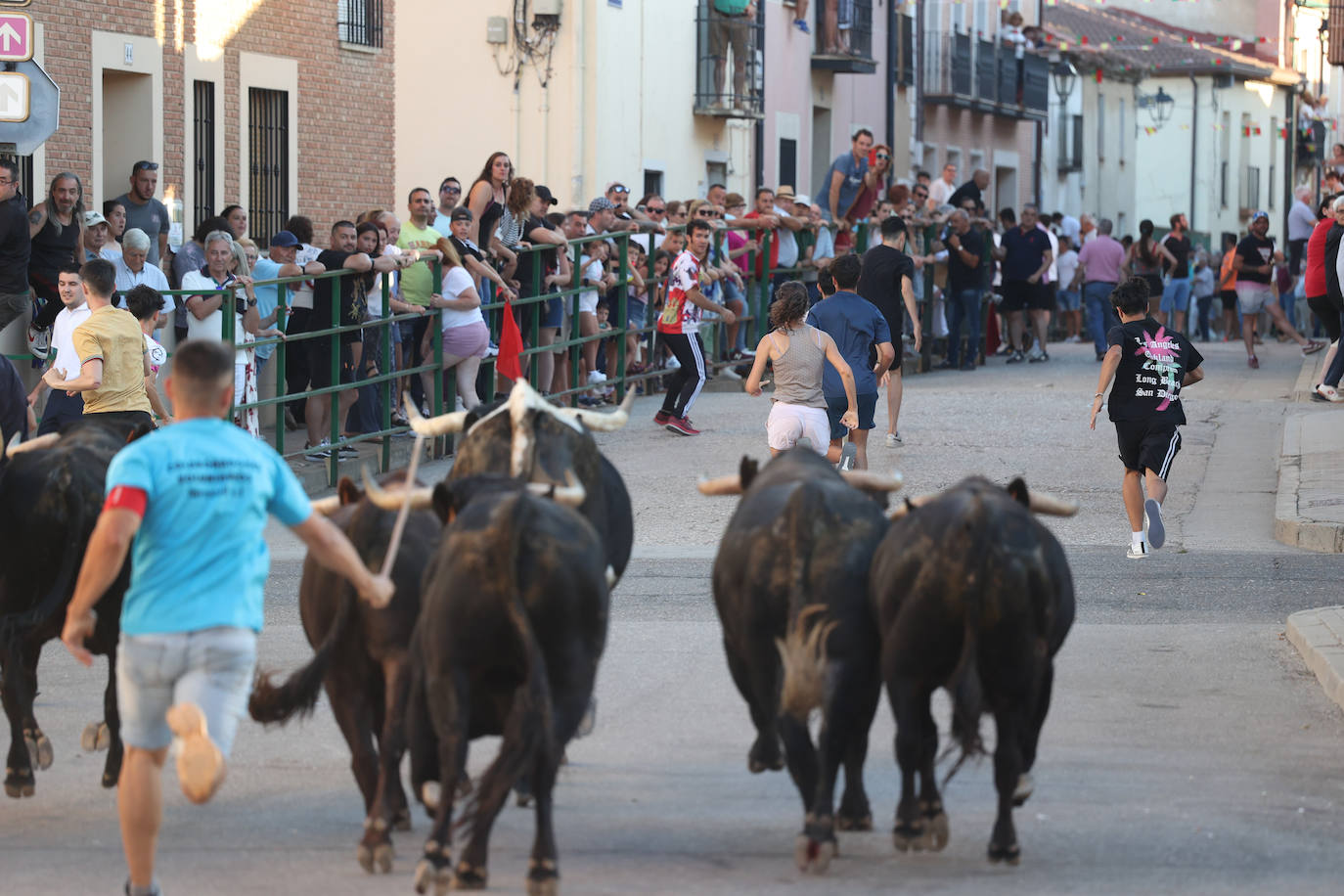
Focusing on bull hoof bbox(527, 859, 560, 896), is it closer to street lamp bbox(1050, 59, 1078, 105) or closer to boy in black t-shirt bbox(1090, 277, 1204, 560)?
boy in black t-shirt bbox(1090, 277, 1204, 560)

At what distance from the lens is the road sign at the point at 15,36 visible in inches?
492

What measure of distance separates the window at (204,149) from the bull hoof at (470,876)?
16494 millimetres

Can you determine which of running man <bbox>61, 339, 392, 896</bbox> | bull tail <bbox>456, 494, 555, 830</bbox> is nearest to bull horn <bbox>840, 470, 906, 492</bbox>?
bull tail <bbox>456, 494, 555, 830</bbox>

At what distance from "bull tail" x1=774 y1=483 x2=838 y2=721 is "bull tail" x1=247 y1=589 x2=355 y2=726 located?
1349mm

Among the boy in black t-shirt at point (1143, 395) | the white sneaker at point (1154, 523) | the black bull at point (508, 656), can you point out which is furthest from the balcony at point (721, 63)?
the black bull at point (508, 656)

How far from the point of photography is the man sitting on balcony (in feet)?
102

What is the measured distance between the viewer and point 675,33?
3019cm

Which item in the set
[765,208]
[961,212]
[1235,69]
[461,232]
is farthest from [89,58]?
[1235,69]

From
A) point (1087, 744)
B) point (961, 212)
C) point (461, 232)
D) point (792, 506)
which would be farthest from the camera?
point (961, 212)

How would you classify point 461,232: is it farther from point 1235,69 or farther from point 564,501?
point 1235,69

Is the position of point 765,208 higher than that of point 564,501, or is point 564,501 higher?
point 765,208

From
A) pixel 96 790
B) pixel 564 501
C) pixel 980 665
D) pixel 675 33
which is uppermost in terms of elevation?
pixel 675 33

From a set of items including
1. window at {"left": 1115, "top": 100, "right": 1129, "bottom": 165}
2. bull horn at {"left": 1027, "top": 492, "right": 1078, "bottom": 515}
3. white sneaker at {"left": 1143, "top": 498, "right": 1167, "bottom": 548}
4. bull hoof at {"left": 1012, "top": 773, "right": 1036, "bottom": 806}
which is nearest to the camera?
bull hoof at {"left": 1012, "top": 773, "right": 1036, "bottom": 806}

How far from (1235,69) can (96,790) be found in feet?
180
